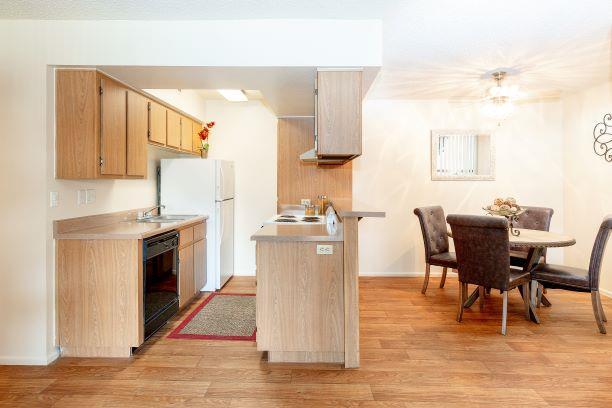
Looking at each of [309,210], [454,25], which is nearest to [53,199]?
[309,210]

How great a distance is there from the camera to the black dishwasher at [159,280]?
2875mm

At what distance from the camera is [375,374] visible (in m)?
2.48

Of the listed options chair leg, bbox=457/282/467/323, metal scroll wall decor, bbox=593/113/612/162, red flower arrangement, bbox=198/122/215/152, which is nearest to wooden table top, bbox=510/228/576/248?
chair leg, bbox=457/282/467/323

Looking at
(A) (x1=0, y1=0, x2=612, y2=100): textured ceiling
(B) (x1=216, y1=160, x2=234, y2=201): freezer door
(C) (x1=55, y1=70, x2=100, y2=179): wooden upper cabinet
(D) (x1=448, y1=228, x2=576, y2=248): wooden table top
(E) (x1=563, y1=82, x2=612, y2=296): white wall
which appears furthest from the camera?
(B) (x1=216, y1=160, x2=234, y2=201): freezer door

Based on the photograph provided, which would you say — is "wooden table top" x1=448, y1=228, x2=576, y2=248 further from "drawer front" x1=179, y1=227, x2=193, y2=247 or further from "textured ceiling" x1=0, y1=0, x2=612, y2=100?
"drawer front" x1=179, y1=227, x2=193, y2=247

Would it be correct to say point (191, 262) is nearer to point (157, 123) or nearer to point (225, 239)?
point (225, 239)

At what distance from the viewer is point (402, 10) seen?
255cm

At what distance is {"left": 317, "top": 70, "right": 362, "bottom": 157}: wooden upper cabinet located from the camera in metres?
2.74

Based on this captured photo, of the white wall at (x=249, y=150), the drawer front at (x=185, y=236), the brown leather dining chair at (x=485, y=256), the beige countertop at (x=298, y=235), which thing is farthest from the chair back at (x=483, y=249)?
the white wall at (x=249, y=150)

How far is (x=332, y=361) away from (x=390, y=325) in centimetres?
90

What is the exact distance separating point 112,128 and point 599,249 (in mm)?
4025

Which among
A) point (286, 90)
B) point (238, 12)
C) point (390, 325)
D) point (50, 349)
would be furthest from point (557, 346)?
point (50, 349)

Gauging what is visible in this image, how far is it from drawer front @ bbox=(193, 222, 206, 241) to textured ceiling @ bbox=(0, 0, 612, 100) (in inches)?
67.9

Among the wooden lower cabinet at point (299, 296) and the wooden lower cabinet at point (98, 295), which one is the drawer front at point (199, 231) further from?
the wooden lower cabinet at point (299, 296)
